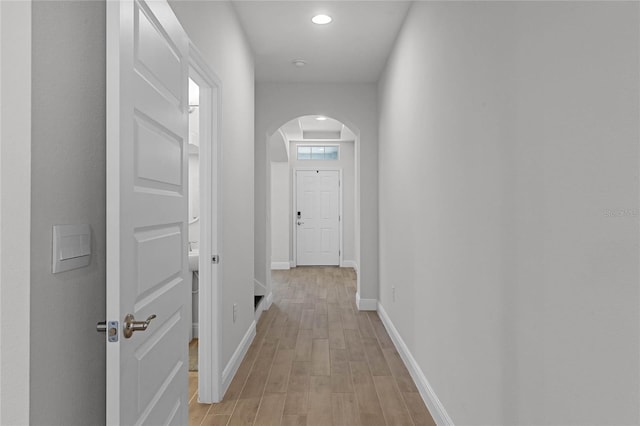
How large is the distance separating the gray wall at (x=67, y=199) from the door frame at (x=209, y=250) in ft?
4.30

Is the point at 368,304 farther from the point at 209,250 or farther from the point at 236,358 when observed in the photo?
the point at 209,250

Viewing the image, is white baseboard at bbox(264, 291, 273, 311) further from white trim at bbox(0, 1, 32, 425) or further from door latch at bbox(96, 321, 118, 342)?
white trim at bbox(0, 1, 32, 425)

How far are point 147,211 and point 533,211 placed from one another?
3.86ft

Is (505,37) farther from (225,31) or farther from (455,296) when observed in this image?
(225,31)

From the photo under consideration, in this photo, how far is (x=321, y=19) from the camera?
3.38m

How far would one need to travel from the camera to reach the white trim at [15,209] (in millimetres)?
920

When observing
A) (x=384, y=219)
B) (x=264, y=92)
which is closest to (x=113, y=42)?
(x=384, y=219)

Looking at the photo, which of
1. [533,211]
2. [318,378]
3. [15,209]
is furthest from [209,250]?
[533,211]

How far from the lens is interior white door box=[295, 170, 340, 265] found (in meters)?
8.77

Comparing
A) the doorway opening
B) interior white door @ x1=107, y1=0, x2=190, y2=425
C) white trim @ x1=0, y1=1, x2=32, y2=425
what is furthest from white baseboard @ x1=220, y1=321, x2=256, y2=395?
the doorway opening

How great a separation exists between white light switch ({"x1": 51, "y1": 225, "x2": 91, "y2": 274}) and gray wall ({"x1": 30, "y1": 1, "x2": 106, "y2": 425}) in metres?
0.02

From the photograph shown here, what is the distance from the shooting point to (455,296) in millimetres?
2057

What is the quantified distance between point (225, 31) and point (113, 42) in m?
1.92

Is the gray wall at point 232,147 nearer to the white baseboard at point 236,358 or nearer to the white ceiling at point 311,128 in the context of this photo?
the white baseboard at point 236,358
